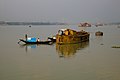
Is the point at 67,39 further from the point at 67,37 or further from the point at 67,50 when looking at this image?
the point at 67,50

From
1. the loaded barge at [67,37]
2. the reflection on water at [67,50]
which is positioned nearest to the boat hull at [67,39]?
the loaded barge at [67,37]

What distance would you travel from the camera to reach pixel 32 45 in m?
32.6

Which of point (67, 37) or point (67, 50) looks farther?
point (67, 37)

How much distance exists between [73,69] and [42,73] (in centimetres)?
220

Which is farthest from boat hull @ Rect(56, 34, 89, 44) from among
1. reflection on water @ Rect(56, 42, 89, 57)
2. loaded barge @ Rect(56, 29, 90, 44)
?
reflection on water @ Rect(56, 42, 89, 57)

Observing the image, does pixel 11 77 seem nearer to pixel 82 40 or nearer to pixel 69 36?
pixel 69 36

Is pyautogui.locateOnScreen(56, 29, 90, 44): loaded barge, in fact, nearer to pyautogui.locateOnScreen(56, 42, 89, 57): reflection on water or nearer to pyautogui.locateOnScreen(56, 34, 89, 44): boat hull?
pyautogui.locateOnScreen(56, 34, 89, 44): boat hull

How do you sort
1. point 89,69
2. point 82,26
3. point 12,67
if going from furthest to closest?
point 82,26 < point 12,67 < point 89,69

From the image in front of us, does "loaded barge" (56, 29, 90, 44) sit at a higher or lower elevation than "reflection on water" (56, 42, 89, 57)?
higher

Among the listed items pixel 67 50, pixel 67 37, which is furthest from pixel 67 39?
pixel 67 50

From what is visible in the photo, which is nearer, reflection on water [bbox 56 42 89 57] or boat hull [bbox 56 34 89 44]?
reflection on water [bbox 56 42 89 57]

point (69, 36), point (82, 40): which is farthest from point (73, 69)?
point (82, 40)

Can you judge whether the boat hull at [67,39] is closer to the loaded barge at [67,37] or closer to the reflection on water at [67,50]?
the loaded barge at [67,37]

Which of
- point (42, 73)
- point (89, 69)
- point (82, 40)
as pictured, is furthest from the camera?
point (82, 40)
